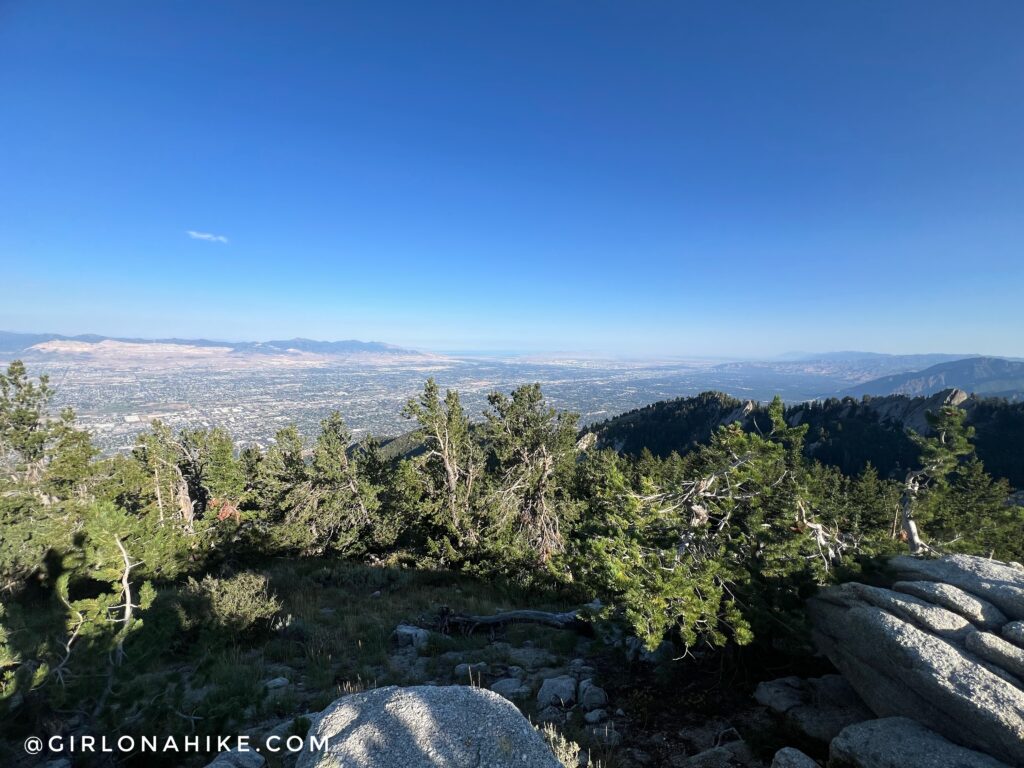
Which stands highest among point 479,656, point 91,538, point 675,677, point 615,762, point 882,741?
point 91,538

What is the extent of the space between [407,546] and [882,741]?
72.9ft

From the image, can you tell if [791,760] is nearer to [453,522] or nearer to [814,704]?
[814,704]

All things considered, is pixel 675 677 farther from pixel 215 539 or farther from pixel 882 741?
pixel 215 539

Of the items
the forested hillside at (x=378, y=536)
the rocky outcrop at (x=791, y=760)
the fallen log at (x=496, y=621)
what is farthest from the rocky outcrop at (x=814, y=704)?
the fallen log at (x=496, y=621)

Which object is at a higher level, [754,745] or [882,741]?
[882,741]

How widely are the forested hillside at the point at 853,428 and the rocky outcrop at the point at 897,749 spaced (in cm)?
9556

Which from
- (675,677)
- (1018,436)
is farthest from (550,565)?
(1018,436)

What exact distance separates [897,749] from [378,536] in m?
22.3

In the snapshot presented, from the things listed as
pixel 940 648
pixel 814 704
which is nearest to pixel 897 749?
pixel 940 648

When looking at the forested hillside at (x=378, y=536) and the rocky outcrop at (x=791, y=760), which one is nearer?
the rocky outcrop at (x=791, y=760)

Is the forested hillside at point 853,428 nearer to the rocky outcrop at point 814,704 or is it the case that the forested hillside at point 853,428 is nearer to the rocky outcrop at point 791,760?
the rocky outcrop at point 814,704

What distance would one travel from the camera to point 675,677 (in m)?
9.66

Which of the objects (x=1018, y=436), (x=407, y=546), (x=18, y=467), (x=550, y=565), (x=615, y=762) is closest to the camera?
(x=615, y=762)

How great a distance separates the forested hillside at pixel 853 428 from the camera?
10850 centimetres
